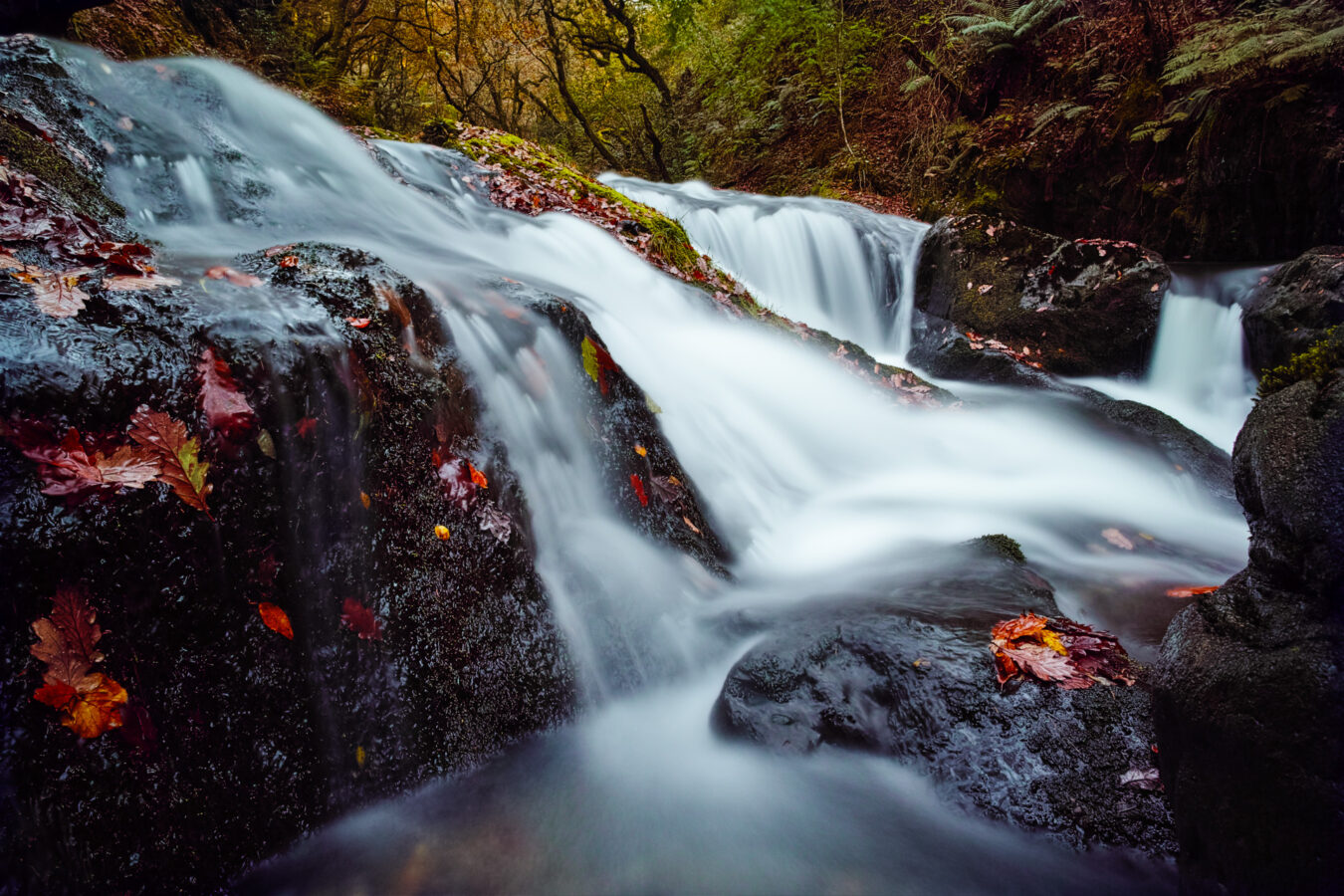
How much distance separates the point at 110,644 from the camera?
1.50 m

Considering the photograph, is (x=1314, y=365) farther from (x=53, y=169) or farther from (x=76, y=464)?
(x=53, y=169)

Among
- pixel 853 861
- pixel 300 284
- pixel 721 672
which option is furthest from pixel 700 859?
pixel 300 284

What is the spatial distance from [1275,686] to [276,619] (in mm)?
2530

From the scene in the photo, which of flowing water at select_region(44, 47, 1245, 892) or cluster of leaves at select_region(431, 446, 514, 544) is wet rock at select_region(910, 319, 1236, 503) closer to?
flowing water at select_region(44, 47, 1245, 892)

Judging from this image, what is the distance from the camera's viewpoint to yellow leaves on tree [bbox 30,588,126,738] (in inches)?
55.5

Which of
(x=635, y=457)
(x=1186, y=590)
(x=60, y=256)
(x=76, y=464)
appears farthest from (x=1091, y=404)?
(x=60, y=256)

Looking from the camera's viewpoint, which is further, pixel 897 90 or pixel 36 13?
pixel 897 90

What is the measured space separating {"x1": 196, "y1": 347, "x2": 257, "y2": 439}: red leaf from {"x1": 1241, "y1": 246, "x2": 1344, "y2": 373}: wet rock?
722cm

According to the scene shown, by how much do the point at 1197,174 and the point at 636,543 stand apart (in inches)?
359

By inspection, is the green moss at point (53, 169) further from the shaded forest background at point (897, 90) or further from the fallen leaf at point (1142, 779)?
the fallen leaf at point (1142, 779)

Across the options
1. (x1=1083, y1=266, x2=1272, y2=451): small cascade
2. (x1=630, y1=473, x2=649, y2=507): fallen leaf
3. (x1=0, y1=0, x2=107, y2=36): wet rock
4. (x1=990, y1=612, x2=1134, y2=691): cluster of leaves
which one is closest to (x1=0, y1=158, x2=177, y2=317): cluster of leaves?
(x1=630, y1=473, x2=649, y2=507): fallen leaf

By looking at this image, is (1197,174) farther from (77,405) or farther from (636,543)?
(77,405)

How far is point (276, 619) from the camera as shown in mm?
1827

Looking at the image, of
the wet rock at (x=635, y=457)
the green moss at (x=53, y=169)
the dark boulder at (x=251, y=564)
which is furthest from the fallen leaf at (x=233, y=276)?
the green moss at (x=53, y=169)
